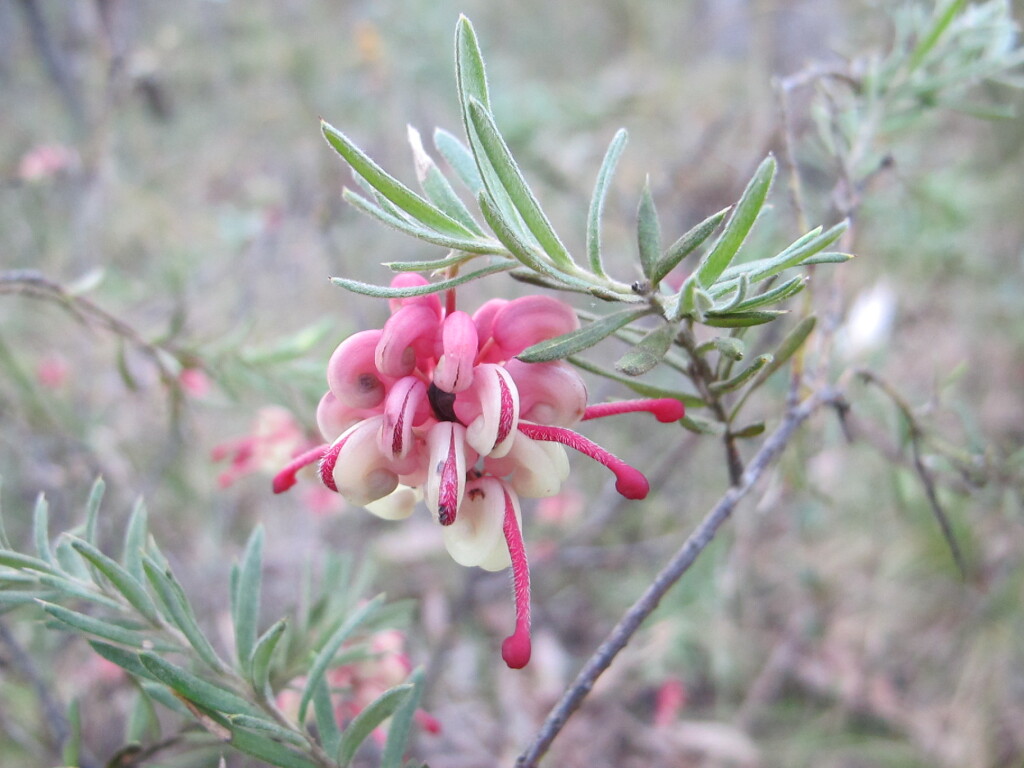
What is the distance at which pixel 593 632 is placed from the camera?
1.68 m

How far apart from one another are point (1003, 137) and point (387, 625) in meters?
2.25

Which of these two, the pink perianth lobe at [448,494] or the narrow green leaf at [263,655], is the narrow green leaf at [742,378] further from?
the narrow green leaf at [263,655]

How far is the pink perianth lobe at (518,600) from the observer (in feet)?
1.09

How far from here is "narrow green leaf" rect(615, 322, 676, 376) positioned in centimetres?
32

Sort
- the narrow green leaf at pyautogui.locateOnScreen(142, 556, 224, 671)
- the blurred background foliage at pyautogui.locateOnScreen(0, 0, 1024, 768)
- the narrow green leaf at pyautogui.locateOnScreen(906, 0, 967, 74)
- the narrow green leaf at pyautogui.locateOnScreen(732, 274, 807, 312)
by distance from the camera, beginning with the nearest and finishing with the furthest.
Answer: the narrow green leaf at pyautogui.locateOnScreen(732, 274, 807, 312) → the narrow green leaf at pyautogui.locateOnScreen(142, 556, 224, 671) → the narrow green leaf at pyautogui.locateOnScreen(906, 0, 967, 74) → the blurred background foliage at pyautogui.locateOnScreen(0, 0, 1024, 768)

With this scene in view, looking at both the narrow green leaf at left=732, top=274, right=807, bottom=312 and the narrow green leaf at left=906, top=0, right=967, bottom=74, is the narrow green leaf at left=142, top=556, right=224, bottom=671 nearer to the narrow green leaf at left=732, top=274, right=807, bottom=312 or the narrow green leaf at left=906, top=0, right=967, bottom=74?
the narrow green leaf at left=732, top=274, right=807, bottom=312

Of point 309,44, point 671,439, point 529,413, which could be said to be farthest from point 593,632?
point 309,44

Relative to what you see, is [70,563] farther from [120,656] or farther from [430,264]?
[430,264]

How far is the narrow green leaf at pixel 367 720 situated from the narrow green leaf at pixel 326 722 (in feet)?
0.05

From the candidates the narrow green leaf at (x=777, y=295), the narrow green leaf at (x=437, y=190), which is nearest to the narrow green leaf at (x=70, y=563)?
the narrow green leaf at (x=437, y=190)

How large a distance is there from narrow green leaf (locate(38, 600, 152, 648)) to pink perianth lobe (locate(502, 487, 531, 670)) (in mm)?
212

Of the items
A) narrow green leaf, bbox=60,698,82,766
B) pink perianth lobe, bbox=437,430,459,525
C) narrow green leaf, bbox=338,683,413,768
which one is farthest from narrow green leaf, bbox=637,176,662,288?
narrow green leaf, bbox=60,698,82,766

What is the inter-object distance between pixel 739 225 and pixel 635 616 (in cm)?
22

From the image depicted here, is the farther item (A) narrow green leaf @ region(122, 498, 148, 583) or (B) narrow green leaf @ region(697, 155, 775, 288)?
(A) narrow green leaf @ region(122, 498, 148, 583)
